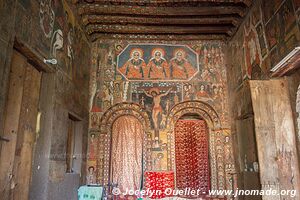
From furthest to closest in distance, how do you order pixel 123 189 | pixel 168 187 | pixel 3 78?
pixel 123 189, pixel 168 187, pixel 3 78

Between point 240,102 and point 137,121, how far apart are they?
3.16 meters

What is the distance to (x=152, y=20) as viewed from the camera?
778 centimetres

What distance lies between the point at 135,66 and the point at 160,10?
79.3 inches

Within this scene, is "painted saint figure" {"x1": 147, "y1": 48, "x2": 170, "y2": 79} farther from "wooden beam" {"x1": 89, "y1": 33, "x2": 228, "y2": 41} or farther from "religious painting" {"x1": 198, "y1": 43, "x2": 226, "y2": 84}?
"religious painting" {"x1": 198, "y1": 43, "x2": 226, "y2": 84}

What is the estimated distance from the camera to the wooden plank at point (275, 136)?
14.1ft

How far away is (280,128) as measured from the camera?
4.52 meters

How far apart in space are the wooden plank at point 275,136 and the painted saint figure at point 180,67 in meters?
3.84

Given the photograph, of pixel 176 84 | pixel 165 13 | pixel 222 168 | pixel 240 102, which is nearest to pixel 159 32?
pixel 165 13

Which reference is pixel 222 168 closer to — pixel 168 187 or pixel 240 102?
pixel 240 102

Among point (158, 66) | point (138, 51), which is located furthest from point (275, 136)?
point (138, 51)

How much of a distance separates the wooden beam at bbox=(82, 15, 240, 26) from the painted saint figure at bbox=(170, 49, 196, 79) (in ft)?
3.73

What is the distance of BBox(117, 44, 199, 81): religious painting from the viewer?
8.39 meters

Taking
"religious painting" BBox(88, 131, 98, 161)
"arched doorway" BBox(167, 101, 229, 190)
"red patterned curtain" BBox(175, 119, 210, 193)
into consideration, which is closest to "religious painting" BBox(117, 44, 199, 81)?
"arched doorway" BBox(167, 101, 229, 190)

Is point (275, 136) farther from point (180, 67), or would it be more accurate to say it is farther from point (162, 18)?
point (162, 18)
